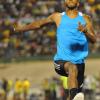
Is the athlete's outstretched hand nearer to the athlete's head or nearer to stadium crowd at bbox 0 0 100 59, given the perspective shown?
the athlete's head

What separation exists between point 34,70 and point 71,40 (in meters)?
18.1

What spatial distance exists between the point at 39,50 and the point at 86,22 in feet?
61.0

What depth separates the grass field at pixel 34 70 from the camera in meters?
24.9

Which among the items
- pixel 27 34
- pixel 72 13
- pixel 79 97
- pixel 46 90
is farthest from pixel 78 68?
pixel 27 34

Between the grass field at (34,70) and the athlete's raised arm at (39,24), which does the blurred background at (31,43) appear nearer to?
the grass field at (34,70)

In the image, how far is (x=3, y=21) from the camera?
25.7 metres

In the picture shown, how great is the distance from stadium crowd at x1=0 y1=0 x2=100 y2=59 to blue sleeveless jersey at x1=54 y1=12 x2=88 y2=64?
1744 centimetres

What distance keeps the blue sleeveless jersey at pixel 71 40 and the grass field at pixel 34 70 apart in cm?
1672

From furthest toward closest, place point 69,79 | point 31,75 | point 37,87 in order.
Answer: point 31,75 → point 37,87 → point 69,79

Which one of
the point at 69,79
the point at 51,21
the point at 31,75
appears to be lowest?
the point at 31,75

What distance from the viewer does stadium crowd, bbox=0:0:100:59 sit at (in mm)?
25484

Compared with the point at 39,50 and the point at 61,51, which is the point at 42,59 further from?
the point at 61,51

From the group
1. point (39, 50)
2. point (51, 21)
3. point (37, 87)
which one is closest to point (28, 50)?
point (39, 50)

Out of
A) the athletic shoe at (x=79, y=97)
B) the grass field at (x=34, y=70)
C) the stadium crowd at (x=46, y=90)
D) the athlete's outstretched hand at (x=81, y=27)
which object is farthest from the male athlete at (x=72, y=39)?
Answer: the grass field at (x=34, y=70)
